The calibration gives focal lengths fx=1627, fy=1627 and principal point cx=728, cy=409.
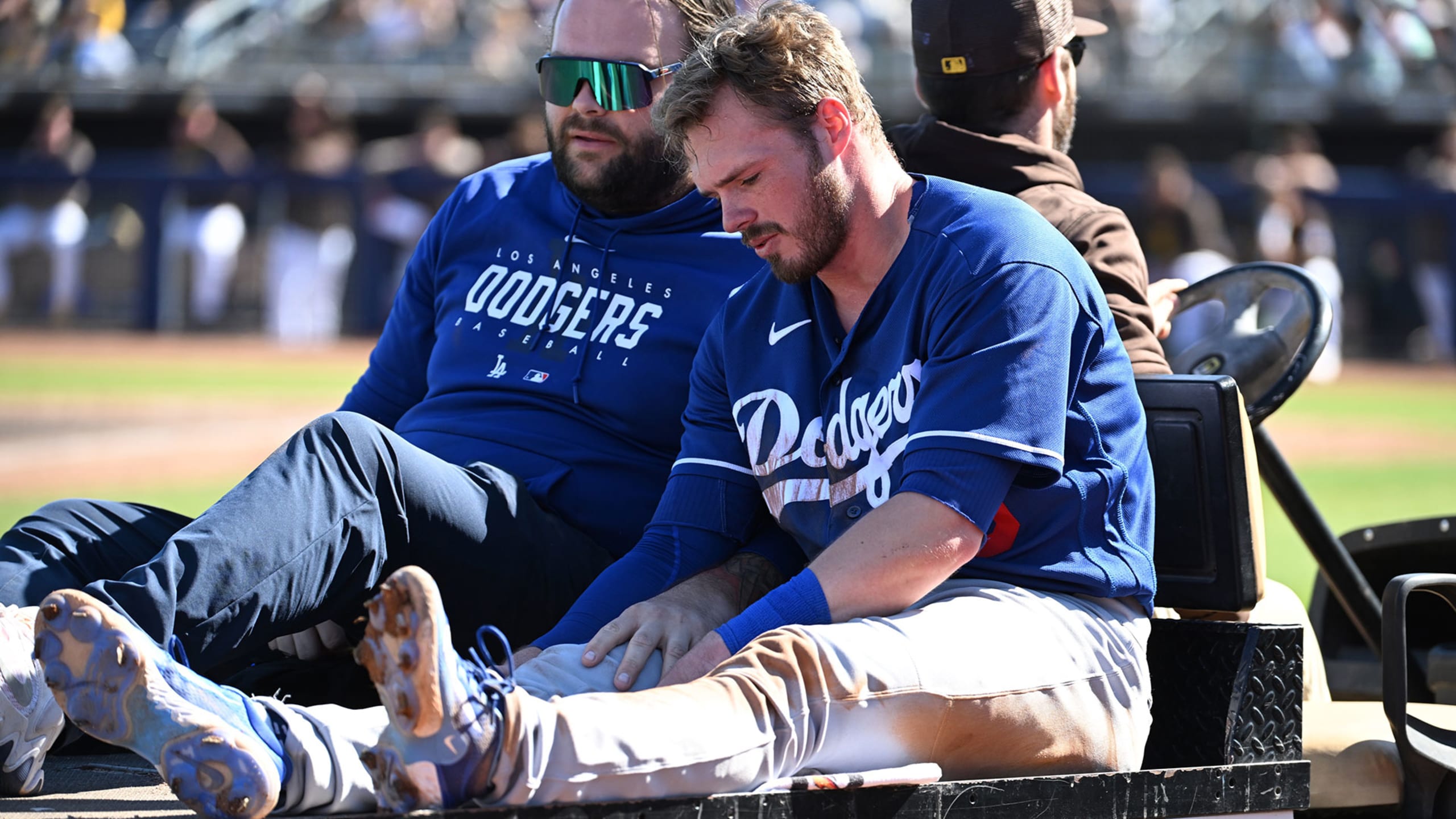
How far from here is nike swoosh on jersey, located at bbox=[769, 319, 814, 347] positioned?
2.82 meters

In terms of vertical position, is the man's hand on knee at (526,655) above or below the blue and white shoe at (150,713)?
below

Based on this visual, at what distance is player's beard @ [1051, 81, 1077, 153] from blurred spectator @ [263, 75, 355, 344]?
16047 mm

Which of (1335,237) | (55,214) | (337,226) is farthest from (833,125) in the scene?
(55,214)

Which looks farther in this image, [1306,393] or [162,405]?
[1306,393]

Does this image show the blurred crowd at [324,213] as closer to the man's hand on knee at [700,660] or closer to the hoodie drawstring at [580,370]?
the hoodie drawstring at [580,370]

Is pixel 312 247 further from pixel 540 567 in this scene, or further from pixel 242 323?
pixel 540 567

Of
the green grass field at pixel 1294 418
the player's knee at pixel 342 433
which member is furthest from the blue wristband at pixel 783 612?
the green grass field at pixel 1294 418

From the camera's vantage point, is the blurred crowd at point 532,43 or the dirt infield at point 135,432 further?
the blurred crowd at point 532,43

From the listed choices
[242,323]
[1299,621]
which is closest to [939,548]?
[1299,621]

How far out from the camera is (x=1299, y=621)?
9.58ft

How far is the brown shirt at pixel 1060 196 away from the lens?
309cm

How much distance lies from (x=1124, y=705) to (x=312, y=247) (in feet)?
56.2

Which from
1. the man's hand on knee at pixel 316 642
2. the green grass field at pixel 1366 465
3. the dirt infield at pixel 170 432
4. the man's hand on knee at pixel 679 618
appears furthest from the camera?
the dirt infield at pixel 170 432

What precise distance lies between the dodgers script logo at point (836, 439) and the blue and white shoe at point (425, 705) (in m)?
0.81
